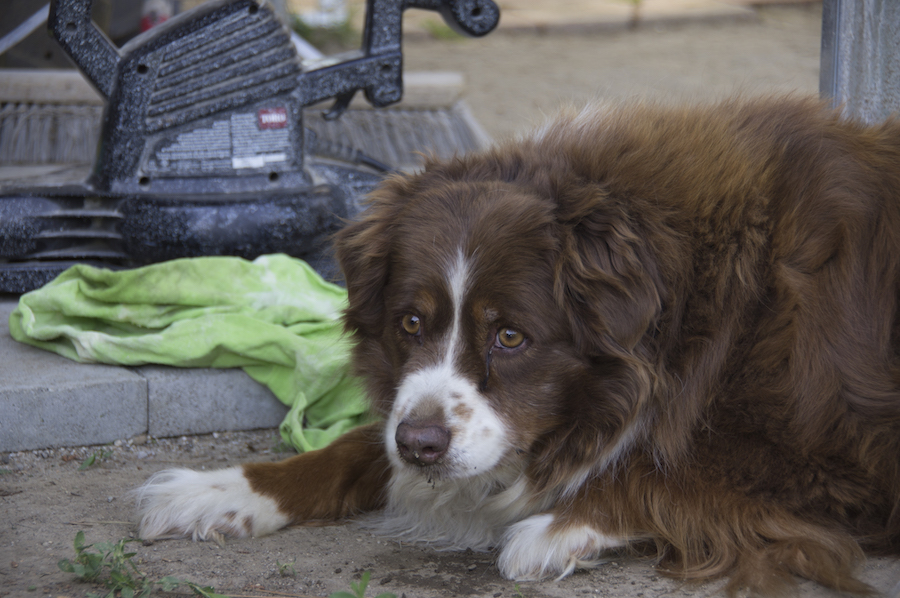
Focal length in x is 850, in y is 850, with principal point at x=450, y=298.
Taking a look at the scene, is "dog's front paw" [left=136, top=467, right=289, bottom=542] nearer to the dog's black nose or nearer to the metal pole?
the dog's black nose

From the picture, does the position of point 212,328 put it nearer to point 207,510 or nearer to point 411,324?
point 207,510

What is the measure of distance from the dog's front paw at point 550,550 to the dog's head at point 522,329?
146mm

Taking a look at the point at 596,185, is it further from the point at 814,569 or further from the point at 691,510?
the point at 814,569

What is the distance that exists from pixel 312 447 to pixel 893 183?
194 cm

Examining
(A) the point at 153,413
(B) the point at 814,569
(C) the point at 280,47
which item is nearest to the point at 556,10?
(C) the point at 280,47

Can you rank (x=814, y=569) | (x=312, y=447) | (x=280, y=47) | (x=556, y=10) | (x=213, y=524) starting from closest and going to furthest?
(x=814, y=569), (x=213, y=524), (x=312, y=447), (x=280, y=47), (x=556, y=10)

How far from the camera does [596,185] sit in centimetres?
218

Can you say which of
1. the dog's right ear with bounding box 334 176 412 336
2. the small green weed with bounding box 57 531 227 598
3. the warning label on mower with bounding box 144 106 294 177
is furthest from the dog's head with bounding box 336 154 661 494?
the warning label on mower with bounding box 144 106 294 177

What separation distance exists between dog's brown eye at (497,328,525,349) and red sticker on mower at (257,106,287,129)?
214 centimetres

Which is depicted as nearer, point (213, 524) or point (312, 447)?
point (213, 524)

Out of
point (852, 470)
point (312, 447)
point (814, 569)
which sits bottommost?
point (312, 447)

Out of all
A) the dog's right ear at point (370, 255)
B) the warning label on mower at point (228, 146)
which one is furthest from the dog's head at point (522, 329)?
the warning label on mower at point (228, 146)

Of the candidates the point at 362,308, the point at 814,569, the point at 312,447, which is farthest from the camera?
the point at 312,447

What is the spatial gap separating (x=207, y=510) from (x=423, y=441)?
73 cm
